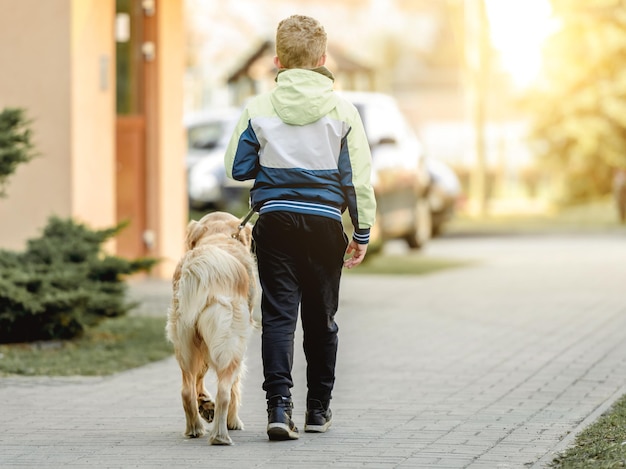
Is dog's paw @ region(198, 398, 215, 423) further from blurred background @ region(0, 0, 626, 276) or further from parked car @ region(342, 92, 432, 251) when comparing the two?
parked car @ region(342, 92, 432, 251)

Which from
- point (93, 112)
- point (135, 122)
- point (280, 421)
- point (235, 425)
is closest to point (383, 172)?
point (135, 122)

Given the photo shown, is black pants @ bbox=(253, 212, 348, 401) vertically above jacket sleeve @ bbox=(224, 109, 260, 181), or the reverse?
jacket sleeve @ bbox=(224, 109, 260, 181)

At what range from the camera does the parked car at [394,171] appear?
65.0 ft

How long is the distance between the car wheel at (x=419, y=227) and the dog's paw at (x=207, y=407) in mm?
14557

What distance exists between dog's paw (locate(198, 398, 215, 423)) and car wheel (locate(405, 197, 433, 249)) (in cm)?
1456

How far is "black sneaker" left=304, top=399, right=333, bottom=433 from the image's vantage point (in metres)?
6.48

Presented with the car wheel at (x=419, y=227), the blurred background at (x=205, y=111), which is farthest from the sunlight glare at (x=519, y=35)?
the car wheel at (x=419, y=227)

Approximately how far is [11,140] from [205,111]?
1872 cm

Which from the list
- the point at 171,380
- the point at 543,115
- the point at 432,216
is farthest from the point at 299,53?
the point at 543,115

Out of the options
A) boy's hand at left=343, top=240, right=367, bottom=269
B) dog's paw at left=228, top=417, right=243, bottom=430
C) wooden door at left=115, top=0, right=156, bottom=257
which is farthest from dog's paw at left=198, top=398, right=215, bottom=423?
wooden door at left=115, top=0, right=156, bottom=257

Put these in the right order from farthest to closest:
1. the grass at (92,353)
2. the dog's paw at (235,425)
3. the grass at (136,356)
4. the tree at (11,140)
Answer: the tree at (11,140) → the grass at (92,353) → the dog's paw at (235,425) → the grass at (136,356)

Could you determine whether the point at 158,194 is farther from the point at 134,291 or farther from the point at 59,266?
the point at 59,266

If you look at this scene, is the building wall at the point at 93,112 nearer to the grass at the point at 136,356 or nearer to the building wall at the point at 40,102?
the building wall at the point at 40,102

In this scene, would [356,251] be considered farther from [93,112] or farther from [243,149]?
[93,112]
